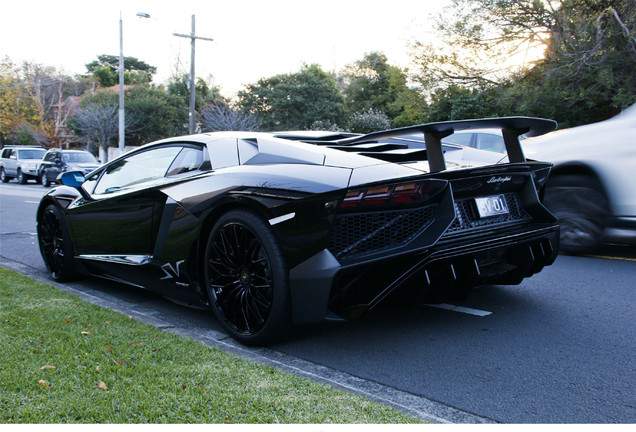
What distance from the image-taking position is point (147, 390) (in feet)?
8.52

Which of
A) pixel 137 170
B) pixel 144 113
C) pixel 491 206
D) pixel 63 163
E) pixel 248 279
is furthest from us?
pixel 144 113

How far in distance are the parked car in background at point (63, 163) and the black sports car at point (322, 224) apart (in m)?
19.9

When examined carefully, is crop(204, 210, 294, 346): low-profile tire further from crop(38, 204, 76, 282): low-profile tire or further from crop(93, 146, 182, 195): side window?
crop(38, 204, 76, 282): low-profile tire

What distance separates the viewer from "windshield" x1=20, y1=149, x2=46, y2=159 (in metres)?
27.7

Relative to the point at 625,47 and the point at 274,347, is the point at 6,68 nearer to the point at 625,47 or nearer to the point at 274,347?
the point at 625,47

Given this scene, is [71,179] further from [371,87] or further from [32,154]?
[371,87]

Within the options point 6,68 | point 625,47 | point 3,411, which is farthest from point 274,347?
point 6,68

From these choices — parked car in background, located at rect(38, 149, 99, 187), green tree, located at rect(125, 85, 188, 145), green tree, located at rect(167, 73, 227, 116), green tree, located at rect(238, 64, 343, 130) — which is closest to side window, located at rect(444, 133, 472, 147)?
parked car in background, located at rect(38, 149, 99, 187)

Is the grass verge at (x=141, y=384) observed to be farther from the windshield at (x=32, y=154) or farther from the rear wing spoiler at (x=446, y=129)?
the windshield at (x=32, y=154)

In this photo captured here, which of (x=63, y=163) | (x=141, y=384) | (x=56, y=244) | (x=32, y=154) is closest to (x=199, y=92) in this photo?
(x=32, y=154)

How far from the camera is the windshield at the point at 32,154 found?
91.0 ft

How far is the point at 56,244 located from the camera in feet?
17.4

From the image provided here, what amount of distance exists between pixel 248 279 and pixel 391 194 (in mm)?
1007

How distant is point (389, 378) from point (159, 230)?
197cm
